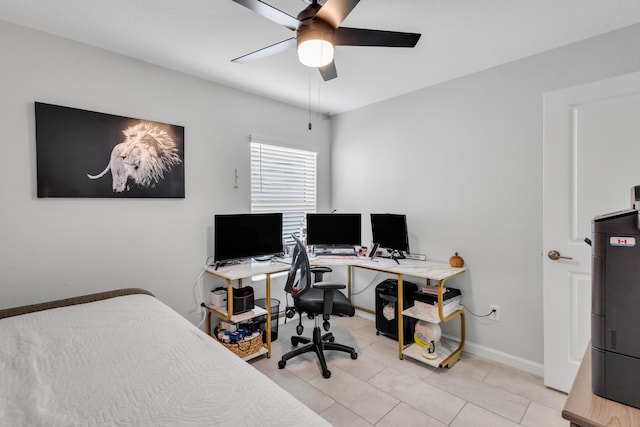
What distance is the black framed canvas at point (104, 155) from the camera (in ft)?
6.61

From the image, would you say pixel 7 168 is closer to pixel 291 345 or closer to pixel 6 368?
pixel 6 368

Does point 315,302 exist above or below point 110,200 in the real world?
below

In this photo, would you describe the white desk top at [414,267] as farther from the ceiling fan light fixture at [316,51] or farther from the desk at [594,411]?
the ceiling fan light fixture at [316,51]

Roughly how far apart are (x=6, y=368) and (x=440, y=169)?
3111 millimetres

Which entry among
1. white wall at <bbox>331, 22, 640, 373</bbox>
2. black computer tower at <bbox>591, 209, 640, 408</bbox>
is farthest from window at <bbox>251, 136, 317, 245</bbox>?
black computer tower at <bbox>591, 209, 640, 408</bbox>

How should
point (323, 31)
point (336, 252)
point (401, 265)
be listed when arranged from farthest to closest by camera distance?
point (336, 252)
point (401, 265)
point (323, 31)

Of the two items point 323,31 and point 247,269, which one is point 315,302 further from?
point 323,31

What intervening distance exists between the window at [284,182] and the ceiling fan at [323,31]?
1.68 m

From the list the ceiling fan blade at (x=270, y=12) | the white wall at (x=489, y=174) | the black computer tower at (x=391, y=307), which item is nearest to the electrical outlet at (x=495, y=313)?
the white wall at (x=489, y=174)

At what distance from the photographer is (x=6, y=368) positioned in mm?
1152

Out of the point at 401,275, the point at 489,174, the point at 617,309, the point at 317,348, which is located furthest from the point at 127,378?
the point at 489,174

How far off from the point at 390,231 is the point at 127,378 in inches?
98.4

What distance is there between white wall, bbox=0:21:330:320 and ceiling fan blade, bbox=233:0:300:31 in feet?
5.00

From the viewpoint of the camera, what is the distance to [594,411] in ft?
2.41
